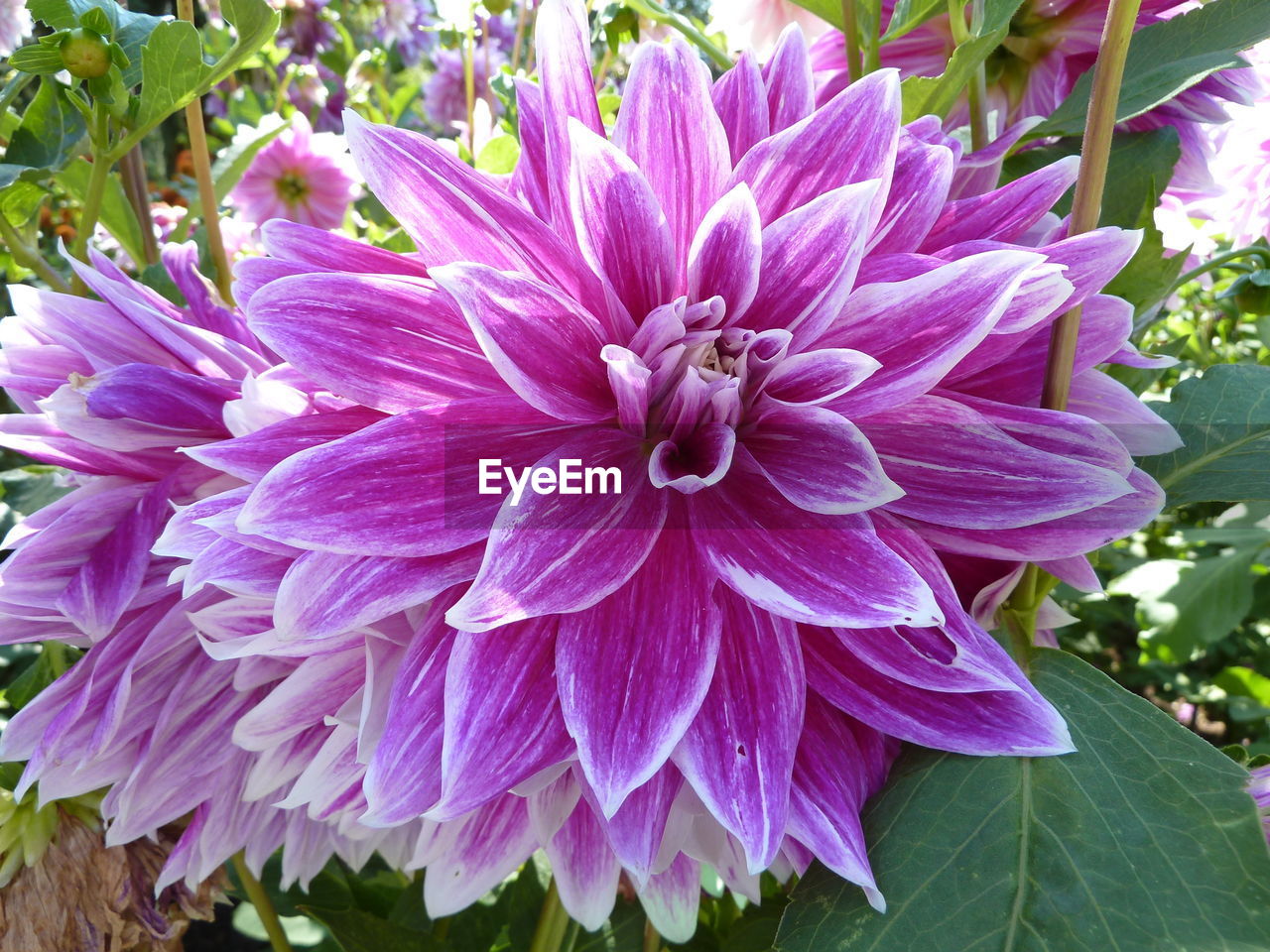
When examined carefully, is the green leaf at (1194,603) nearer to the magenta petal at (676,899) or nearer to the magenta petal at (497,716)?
the magenta petal at (676,899)

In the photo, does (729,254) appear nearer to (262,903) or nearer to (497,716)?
(497,716)

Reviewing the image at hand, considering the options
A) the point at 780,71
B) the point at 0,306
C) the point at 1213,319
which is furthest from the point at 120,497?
the point at 1213,319

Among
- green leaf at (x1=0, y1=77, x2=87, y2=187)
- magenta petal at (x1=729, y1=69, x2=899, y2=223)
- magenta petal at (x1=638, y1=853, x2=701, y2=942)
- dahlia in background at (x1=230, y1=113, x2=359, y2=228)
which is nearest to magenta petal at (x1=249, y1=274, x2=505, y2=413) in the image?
magenta petal at (x1=729, y1=69, x2=899, y2=223)

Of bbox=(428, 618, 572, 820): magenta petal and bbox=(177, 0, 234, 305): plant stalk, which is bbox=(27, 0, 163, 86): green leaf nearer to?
bbox=(177, 0, 234, 305): plant stalk

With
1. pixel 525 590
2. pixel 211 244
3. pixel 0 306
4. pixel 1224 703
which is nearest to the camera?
pixel 525 590

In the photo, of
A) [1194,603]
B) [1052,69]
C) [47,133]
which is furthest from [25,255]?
[1194,603]

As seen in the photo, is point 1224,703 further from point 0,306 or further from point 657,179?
point 0,306

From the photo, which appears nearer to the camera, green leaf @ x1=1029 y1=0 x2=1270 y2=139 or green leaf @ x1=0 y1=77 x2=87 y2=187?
green leaf @ x1=1029 y1=0 x2=1270 y2=139
